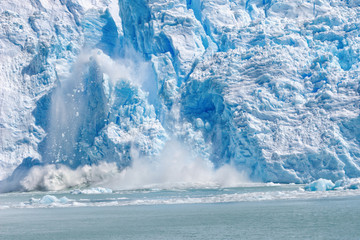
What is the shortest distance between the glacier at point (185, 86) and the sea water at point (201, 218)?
10291 millimetres

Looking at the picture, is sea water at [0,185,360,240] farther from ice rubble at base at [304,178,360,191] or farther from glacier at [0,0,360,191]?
Result: glacier at [0,0,360,191]

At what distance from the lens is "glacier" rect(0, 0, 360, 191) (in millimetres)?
41719

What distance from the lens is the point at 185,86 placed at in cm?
4919

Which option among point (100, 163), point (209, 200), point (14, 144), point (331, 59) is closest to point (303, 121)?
point (331, 59)

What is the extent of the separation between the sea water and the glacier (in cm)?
1029

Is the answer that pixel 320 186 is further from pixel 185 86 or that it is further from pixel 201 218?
pixel 185 86

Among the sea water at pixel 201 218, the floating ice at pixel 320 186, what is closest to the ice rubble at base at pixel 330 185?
the floating ice at pixel 320 186

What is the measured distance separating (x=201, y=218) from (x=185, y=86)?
2731cm

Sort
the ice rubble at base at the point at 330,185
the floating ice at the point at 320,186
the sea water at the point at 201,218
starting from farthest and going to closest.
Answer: the floating ice at the point at 320,186 → the ice rubble at base at the point at 330,185 → the sea water at the point at 201,218

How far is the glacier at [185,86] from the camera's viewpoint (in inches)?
1642

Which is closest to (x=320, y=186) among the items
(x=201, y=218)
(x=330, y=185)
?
(x=330, y=185)

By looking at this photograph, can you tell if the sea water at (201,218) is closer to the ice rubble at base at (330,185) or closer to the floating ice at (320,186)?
the ice rubble at base at (330,185)

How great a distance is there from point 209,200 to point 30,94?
3332cm

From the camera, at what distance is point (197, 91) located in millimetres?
47812
